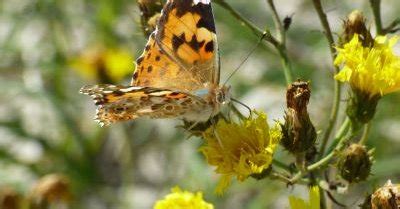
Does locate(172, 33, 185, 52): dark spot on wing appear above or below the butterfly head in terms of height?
above

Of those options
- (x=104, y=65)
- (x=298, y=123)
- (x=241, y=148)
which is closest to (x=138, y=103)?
(x=241, y=148)

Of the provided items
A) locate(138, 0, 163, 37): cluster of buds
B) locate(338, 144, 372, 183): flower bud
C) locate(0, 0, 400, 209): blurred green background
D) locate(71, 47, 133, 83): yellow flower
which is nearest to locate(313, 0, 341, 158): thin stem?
locate(338, 144, 372, 183): flower bud

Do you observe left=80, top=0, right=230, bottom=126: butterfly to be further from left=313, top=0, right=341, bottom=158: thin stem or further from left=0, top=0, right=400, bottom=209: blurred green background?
left=0, top=0, right=400, bottom=209: blurred green background

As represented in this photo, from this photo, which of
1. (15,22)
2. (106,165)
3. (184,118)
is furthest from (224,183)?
(106,165)

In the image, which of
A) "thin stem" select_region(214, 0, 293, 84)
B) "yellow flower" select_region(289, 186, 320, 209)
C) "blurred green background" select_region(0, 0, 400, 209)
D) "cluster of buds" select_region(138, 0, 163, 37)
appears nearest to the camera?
"yellow flower" select_region(289, 186, 320, 209)

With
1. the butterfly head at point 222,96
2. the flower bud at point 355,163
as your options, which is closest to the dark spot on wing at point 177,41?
the butterfly head at point 222,96

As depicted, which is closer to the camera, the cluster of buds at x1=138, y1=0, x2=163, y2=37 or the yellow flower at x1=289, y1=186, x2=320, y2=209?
the yellow flower at x1=289, y1=186, x2=320, y2=209

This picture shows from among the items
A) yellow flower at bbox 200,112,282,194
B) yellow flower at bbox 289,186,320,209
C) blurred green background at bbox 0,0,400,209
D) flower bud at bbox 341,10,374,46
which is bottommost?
yellow flower at bbox 289,186,320,209

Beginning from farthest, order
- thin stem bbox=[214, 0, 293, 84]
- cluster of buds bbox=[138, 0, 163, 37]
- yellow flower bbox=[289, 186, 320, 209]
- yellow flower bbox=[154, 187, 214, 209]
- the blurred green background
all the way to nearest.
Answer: the blurred green background
cluster of buds bbox=[138, 0, 163, 37]
thin stem bbox=[214, 0, 293, 84]
yellow flower bbox=[154, 187, 214, 209]
yellow flower bbox=[289, 186, 320, 209]
